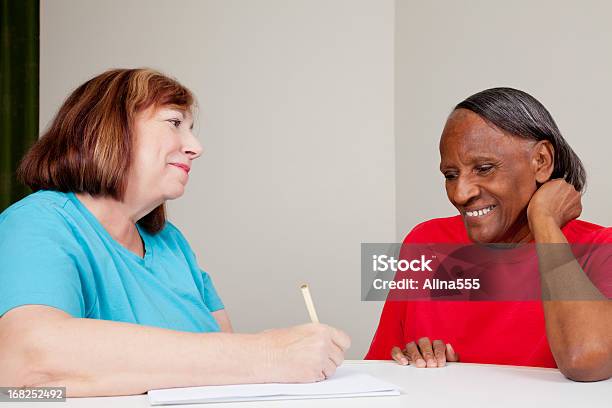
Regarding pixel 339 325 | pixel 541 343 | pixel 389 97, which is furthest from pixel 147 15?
pixel 541 343

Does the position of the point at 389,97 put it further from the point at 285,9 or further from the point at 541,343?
the point at 541,343

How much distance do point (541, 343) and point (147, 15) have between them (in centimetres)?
253

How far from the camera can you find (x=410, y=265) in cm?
207

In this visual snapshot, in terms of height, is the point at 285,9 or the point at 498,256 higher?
the point at 285,9

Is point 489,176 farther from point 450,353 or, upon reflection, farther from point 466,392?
point 466,392

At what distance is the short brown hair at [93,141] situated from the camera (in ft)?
5.16

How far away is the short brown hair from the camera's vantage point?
5.16 feet

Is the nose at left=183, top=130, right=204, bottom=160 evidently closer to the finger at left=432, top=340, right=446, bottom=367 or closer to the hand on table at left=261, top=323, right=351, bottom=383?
the hand on table at left=261, top=323, right=351, bottom=383

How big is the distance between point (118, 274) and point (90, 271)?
10 centimetres

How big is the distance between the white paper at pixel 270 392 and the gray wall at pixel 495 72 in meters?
1.55

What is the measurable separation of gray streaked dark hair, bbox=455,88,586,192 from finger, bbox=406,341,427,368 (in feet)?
1.80

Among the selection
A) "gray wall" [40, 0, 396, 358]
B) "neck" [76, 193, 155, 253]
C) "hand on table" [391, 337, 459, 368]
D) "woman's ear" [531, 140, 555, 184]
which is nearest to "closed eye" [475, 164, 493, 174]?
"woman's ear" [531, 140, 555, 184]

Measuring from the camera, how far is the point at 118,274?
153 centimetres

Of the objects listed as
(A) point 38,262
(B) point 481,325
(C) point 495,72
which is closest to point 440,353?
(B) point 481,325
